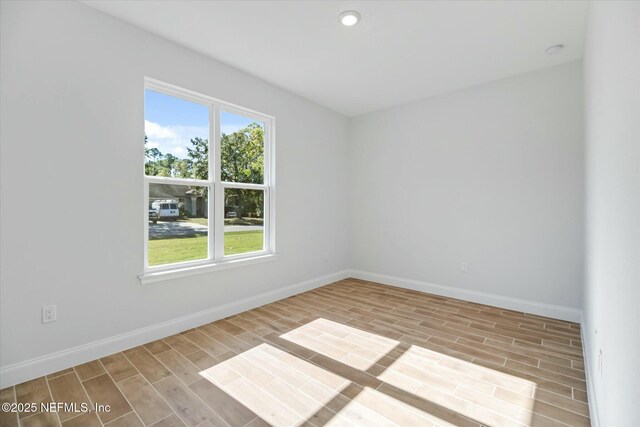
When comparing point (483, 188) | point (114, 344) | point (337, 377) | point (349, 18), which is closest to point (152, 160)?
point (114, 344)

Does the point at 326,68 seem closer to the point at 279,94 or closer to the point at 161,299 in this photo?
the point at 279,94

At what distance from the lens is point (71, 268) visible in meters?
2.29

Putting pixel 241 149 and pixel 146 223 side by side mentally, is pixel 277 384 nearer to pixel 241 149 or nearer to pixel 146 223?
pixel 146 223

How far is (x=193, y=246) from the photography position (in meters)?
3.14

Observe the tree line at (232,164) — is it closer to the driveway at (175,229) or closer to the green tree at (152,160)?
the green tree at (152,160)

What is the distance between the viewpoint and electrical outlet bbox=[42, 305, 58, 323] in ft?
7.12

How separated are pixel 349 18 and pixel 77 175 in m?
2.53

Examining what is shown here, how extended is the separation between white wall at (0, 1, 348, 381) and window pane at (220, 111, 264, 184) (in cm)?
38

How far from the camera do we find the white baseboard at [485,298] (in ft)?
10.6

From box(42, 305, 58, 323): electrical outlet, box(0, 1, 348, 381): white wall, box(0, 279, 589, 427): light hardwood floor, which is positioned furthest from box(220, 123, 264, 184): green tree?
box(42, 305, 58, 323): electrical outlet

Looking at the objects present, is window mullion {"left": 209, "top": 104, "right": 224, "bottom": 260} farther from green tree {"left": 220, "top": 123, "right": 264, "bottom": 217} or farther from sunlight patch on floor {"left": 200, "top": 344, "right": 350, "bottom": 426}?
sunlight patch on floor {"left": 200, "top": 344, "right": 350, "bottom": 426}

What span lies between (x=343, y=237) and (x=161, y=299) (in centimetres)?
302

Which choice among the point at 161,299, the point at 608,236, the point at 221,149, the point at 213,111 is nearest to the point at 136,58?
the point at 213,111

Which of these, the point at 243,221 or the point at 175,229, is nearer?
the point at 175,229
